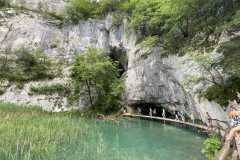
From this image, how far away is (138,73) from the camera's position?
14.1 metres

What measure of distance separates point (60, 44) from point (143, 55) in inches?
712

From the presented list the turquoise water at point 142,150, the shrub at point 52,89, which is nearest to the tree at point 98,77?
the shrub at point 52,89

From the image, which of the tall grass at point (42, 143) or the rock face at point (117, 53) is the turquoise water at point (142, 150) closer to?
the tall grass at point (42, 143)

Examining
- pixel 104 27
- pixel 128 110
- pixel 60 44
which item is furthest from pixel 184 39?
pixel 60 44

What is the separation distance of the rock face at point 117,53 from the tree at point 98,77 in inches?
72.3

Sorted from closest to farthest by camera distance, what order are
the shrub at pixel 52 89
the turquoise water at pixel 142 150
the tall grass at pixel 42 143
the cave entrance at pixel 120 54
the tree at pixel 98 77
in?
1. the tall grass at pixel 42 143
2. the turquoise water at pixel 142 150
3. the tree at pixel 98 77
4. the shrub at pixel 52 89
5. the cave entrance at pixel 120 54

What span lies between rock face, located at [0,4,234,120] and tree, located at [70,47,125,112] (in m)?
1.84

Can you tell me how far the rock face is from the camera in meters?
11.1

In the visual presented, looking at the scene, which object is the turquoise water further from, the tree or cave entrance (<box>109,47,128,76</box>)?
cave entrance (<box>109,47,128,76</box>)

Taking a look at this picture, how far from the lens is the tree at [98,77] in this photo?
555 inches

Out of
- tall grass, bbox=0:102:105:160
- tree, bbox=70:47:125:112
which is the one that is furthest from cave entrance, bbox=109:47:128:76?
tall grass, bbox=0:102:105:160

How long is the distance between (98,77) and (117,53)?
706 cm

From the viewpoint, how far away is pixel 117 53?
20062 mm

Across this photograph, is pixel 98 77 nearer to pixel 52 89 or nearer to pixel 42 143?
pixel 52 89
